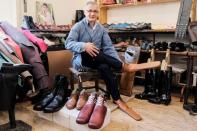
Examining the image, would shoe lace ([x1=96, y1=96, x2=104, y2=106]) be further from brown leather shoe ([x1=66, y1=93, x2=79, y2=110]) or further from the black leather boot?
the black leather boot

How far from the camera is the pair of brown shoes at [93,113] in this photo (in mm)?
1646

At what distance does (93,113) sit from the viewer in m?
1.73

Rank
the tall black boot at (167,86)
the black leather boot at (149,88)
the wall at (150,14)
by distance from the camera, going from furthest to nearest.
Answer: the wall at (150,14), the black leather boot at (149,88), the tall black boot at (167,86)

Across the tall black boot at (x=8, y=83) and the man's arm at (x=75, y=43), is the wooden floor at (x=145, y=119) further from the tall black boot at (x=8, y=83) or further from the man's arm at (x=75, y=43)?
the man's arm at (x=75, y=43)

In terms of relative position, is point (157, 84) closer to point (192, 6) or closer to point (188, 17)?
point (188, 17)

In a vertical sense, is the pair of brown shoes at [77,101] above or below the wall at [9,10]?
below

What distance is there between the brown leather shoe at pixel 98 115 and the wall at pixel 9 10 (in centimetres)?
193

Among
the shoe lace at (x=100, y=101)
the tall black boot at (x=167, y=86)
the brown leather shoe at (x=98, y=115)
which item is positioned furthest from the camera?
the tall black boot at (x=167, y=86)

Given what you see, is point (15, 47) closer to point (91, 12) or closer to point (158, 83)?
point (91, 12)

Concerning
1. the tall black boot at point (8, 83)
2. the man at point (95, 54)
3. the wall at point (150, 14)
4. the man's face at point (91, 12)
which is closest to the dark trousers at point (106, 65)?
the man at point (95, 54)

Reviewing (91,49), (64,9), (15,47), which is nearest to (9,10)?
(64,9)

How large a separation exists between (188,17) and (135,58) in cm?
76

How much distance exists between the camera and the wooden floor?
1.87 m

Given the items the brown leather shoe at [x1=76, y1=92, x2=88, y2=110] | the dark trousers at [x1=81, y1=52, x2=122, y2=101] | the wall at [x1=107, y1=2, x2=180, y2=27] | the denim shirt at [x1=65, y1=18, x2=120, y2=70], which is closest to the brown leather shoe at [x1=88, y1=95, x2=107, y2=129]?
the brown leather shoe at [x1=76, y1=92, x2=88, y2=110]
